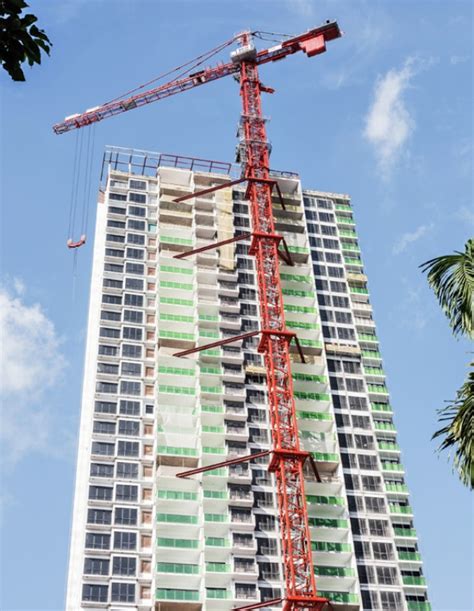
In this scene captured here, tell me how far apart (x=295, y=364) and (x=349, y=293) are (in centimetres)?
1731

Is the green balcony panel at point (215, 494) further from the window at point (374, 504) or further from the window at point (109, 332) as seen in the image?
the window at point (109, 332)

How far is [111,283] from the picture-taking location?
11462 cm

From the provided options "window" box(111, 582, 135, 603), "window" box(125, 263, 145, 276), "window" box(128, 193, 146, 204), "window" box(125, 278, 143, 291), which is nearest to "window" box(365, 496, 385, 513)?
"window" box(111, 582, 135, 603)

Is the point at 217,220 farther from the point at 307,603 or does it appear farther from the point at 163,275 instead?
the point at 307,603

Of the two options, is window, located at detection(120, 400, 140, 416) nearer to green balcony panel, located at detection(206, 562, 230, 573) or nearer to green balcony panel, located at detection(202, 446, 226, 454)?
green balcony panel, located at detection(202, 446, 226, 454)

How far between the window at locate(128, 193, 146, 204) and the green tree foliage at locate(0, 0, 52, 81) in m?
110

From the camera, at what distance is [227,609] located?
3447 inches

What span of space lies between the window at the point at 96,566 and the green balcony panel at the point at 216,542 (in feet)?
36.8

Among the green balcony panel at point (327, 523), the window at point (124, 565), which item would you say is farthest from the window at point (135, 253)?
the green balcony panel at point (327, 523)

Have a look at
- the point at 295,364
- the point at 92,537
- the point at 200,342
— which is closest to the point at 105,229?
the point at 200,342

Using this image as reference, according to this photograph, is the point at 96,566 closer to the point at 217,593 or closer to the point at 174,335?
the point at 217,593

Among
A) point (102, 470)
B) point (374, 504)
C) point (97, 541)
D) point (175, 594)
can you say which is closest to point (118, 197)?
point (102, 470)

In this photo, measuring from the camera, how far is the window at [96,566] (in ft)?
289

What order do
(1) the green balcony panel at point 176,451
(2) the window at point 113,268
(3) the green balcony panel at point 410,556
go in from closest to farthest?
(3) the green balcony panel at point 410,556, (1) the green balcony panel at point 176,451, (2) the window at point 113,268
